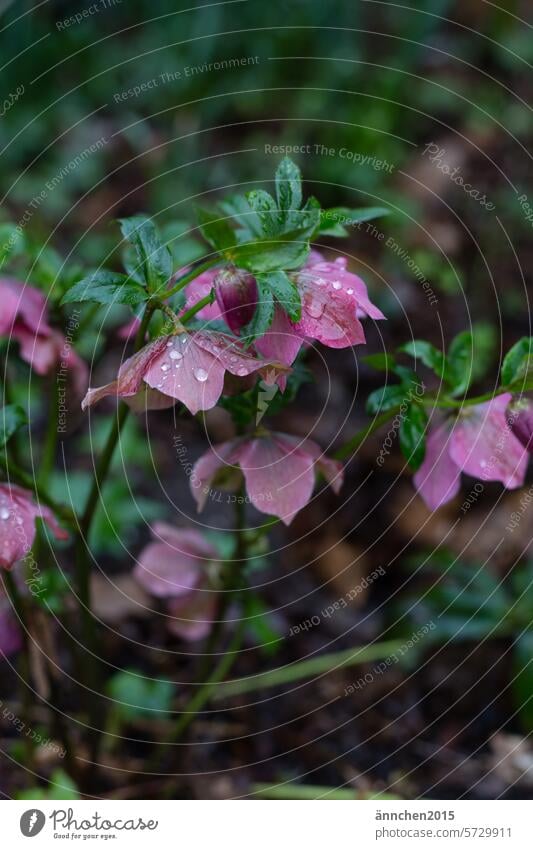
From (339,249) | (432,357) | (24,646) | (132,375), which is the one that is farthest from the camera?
(339,249)

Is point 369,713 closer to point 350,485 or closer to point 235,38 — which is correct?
point 350,485

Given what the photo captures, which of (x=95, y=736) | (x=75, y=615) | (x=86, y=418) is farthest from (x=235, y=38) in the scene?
(x=95, y=736)

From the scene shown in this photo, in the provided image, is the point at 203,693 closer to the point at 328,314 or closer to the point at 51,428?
the point at 51,428

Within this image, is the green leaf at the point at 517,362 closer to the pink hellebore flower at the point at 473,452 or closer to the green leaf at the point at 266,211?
the pink hellebore flower at the point at 473,452

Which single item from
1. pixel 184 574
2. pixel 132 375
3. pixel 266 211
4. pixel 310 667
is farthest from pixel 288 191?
pixel 310 667

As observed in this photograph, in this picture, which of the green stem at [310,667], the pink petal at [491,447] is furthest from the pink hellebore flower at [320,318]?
the green stem at [310,667]

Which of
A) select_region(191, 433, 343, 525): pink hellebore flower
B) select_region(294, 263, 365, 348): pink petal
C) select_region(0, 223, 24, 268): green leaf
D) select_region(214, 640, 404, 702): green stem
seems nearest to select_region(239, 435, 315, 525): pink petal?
select_region(191, 433, 343, 525): pink hellebore flower

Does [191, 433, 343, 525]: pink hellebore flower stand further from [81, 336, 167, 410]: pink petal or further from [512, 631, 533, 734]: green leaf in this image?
[512, 631, 533, 734]: green leaf
